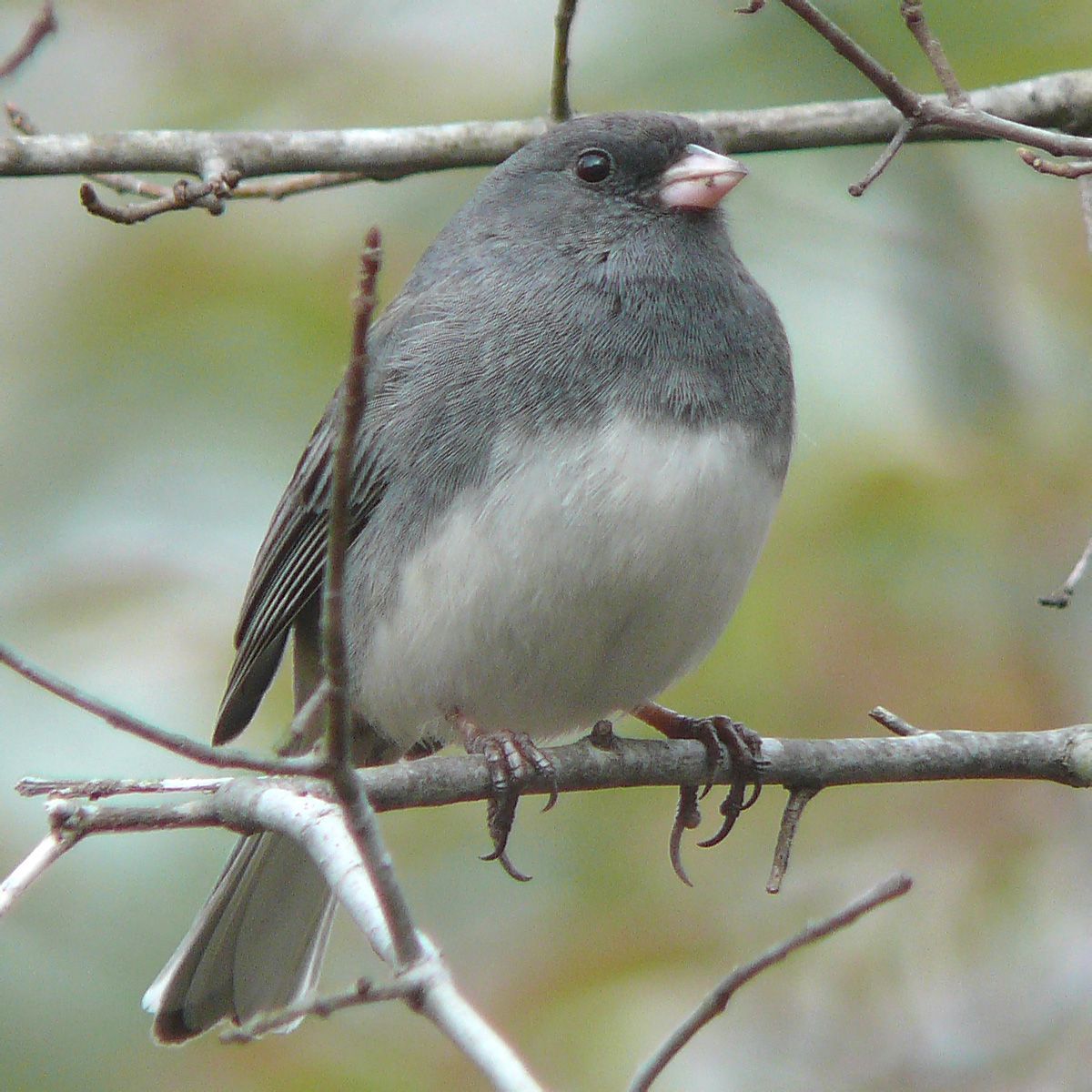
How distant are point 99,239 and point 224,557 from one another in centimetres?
113

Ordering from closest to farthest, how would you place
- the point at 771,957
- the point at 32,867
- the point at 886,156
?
1. the point at 771,957
2. the point at 32,867
3. the point at 886,156

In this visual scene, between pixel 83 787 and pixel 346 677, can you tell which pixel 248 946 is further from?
pixel 346 677

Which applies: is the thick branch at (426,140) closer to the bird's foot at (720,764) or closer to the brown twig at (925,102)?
the brown twig at (925,102)

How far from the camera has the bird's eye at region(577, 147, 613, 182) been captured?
342 cm

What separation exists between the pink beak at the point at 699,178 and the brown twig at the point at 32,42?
1.27m

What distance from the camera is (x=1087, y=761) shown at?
2.66 meters

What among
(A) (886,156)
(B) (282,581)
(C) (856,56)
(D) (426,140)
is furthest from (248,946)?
(C) (856,56)

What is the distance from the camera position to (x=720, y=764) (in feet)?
9.91

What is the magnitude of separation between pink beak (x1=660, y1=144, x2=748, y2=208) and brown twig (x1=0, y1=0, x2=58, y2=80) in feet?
4.18

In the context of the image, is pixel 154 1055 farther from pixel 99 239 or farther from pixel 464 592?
pixel 99 239

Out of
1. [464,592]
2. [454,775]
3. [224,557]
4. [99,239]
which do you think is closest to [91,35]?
[99,239]

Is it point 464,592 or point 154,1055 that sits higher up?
point 464,592

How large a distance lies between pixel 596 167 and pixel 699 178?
0.90 ft

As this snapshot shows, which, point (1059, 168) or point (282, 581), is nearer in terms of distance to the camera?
point (1059, 168)
